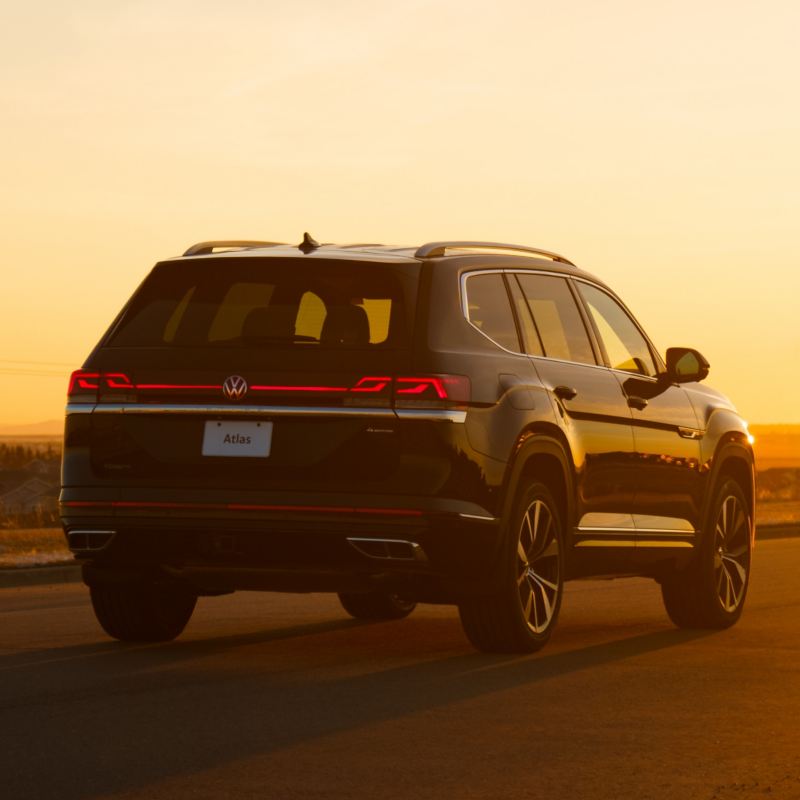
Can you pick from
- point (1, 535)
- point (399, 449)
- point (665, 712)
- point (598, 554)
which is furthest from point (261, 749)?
point (1, 535)

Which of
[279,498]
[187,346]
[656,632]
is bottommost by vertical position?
[656,632]

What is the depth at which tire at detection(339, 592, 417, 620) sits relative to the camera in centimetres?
1230

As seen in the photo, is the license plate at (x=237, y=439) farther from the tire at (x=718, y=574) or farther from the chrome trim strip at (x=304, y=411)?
the tire at (x=718, y=574)

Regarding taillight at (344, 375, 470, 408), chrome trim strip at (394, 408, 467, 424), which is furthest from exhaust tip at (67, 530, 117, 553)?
chrome trim strip at (394, 408, 467, 424)

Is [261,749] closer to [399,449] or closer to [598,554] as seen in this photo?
[399,449]

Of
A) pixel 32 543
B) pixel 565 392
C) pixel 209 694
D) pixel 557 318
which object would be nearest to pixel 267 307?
pixel 565 392

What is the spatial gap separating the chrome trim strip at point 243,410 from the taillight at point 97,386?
2.7 inches

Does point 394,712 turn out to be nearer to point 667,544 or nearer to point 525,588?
point 525,588

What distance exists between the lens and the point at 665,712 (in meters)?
8.15

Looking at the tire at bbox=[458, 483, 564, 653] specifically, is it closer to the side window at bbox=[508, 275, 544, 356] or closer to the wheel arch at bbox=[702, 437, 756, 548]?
the side window at bbox=[508, 275, 544, 356]

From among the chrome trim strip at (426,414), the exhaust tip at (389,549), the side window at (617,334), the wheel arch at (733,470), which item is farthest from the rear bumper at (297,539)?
the wheel arch at (733,470)

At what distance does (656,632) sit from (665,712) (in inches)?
143

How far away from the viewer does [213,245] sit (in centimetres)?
1057

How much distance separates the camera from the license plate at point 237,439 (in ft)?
30.8
